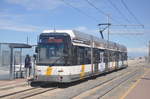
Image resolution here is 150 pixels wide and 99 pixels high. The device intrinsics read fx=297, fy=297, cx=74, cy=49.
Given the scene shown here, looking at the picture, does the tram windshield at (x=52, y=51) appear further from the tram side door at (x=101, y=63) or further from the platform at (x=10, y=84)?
the tram side door at (x=101, y=63)

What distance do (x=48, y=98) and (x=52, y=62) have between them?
4324 mm

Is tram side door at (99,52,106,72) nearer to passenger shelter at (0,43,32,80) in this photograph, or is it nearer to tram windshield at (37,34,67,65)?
passenger shelter at (0,43,32,80)

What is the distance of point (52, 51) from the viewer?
58.1 feet

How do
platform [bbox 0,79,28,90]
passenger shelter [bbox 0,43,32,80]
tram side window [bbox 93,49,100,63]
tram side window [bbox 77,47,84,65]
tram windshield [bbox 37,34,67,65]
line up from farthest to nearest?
tram side window [bbox 93,49,100,63]
passenger shelter [bbox 0,43,32,80]
tram side window [bbox 77,47,84,65]
tram windshield [bbox 37,34,67,65]
platform [bbox 0,79,28,90]

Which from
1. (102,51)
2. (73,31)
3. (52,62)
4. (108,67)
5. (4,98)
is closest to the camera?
(4,98)

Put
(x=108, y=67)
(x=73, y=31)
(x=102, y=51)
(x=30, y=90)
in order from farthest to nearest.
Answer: (x=108, y=67), (x=102, y=51), (x=73, y=31), (x=30, y=90)

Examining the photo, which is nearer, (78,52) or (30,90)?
(30,90)

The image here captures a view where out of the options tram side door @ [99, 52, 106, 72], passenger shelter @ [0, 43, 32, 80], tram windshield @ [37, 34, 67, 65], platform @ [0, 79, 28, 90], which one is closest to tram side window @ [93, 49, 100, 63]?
tram side door @ [99, 52, 106, 72]

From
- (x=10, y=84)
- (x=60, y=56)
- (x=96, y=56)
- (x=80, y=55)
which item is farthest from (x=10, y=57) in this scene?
(x=96, y=56)

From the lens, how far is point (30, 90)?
16.2m

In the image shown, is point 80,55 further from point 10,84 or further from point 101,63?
point 101,63

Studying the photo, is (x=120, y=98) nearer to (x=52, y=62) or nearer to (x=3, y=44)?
(x=52, y=62)

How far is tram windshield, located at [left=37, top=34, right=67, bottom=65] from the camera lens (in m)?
17.5

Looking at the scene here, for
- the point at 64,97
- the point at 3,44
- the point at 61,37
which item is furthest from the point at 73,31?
the point at 64,97
